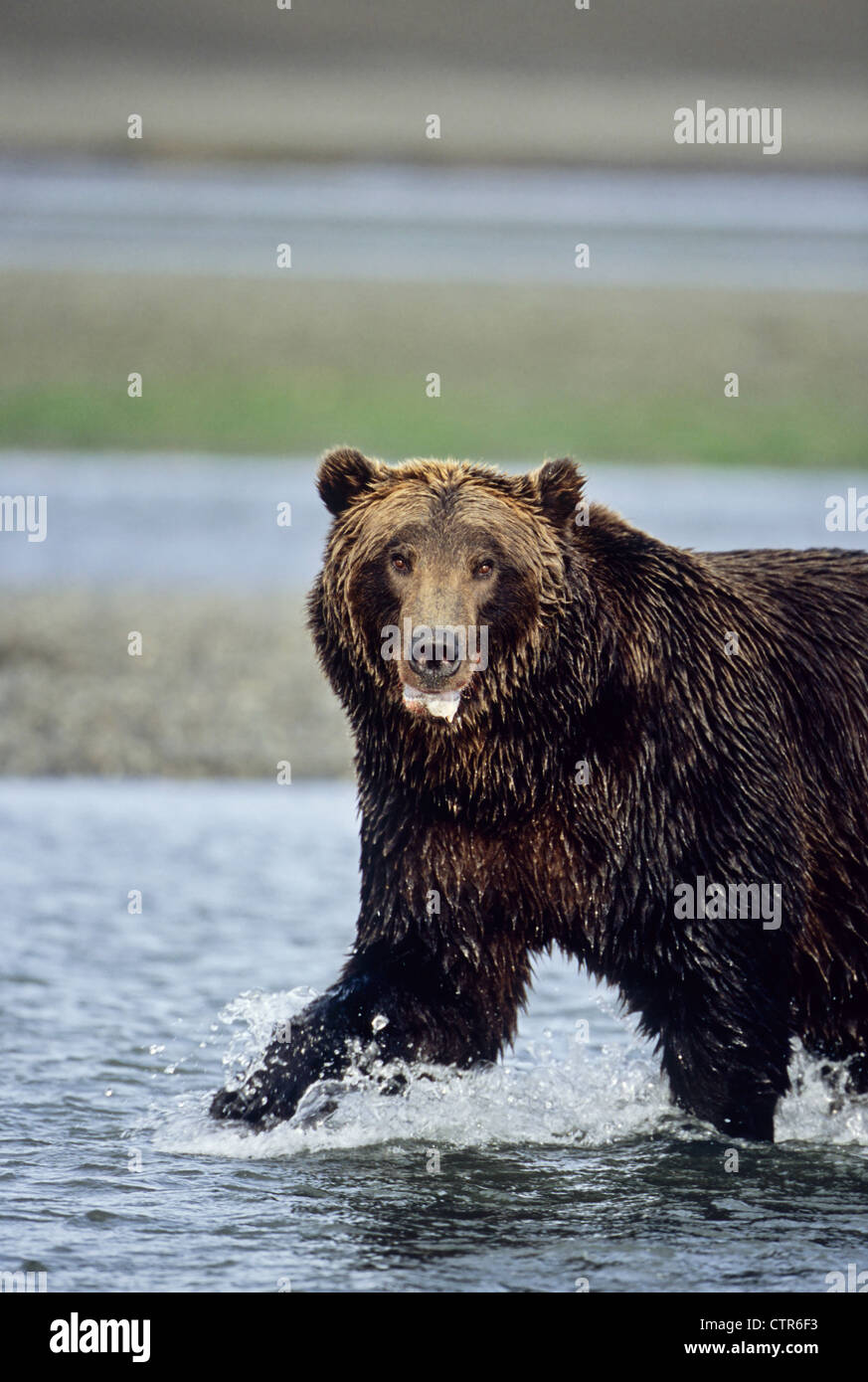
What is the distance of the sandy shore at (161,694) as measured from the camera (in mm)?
12867

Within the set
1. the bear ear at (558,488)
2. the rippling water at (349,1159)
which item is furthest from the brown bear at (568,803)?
the rippling water at (349,1159)

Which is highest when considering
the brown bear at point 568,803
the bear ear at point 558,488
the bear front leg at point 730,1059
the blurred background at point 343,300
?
the blurred background at point 343,300

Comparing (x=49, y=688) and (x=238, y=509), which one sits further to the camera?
(x=238, y=509)

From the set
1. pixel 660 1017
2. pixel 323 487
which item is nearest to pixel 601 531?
pixel 323 487

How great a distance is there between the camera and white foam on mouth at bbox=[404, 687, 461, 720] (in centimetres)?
593

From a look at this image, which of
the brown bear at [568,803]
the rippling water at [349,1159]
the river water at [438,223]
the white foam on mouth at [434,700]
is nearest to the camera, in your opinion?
the rippling water at [349,1159]

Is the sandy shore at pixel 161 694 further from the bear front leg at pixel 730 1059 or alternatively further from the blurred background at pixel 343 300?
the bear front leg at pixel 730 1059

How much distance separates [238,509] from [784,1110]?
15282 mm

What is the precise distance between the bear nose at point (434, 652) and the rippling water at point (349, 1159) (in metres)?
1.40

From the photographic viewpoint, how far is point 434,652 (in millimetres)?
5797

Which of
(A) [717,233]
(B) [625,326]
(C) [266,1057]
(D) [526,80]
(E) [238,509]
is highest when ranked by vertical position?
(D) [526,80]

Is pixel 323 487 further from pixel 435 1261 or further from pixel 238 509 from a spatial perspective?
pixel 238 509

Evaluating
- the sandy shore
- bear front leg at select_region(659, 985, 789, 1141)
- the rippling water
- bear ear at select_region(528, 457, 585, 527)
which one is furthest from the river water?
bear front leg at select_region(659, 985, 789, 1141)
